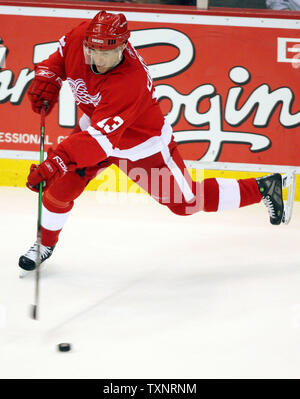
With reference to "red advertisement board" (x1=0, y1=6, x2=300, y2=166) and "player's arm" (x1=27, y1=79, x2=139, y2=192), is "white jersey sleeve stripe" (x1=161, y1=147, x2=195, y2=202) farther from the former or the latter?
"red advertisement board" (x1=0, y1=6, x2=300, y2=166)

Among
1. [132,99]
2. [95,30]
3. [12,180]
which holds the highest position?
[95,30]

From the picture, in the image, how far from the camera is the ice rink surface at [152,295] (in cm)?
241

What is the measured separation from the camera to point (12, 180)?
4598 mm

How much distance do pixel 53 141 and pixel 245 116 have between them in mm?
1197

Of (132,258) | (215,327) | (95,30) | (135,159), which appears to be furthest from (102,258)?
(95,30)

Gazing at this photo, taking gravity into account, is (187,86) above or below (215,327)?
above

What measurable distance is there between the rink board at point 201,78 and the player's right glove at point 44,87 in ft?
4.26

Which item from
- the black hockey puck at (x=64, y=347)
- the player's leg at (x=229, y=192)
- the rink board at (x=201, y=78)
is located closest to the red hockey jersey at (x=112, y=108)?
the player's leg at (x=229, y=192)

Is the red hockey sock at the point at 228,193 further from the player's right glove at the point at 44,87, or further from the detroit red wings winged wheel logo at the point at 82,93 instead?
the player's right glove at the point at 44,87

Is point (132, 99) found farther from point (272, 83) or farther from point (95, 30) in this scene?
point (272, 83)

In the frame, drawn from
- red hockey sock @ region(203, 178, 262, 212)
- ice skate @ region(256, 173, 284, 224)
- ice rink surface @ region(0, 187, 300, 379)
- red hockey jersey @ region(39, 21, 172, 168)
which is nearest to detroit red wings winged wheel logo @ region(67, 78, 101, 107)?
red hockey jersey @ region(39, 21, 172, 168)

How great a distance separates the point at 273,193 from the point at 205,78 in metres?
1.25

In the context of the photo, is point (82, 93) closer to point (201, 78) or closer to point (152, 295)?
point (152, 295)

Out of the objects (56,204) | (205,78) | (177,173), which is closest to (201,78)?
(205,78)
